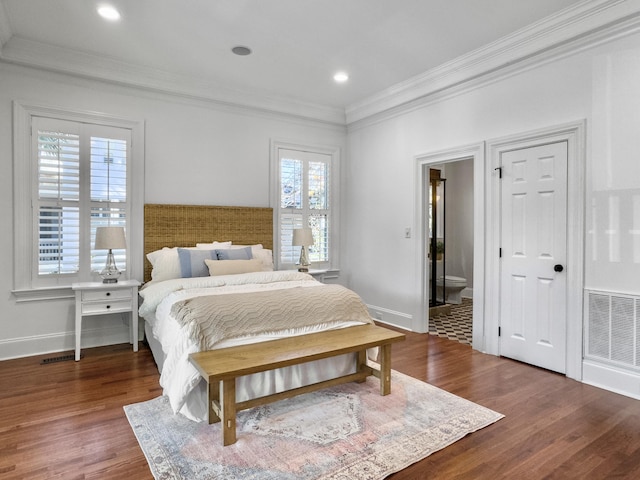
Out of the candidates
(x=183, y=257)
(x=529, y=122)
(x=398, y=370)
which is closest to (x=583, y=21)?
(x=529, y=122)

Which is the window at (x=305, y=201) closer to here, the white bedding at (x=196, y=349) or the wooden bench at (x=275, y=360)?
the white bedding at (x=196, y=349)

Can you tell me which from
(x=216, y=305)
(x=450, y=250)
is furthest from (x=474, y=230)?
(x=450, y=250)

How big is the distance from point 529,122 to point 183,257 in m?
3.53

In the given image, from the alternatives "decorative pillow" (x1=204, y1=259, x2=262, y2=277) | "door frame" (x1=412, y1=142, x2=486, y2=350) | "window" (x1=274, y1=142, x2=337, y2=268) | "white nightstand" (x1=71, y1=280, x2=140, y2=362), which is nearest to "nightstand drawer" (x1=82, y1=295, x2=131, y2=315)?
"white nightstand" (x1=71, y1=280, x2=140, y2=362)

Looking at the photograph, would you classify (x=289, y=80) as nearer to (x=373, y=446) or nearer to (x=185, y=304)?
(x=185, y=304)

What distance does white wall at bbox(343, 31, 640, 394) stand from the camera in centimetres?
291

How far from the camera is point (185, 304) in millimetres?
2723

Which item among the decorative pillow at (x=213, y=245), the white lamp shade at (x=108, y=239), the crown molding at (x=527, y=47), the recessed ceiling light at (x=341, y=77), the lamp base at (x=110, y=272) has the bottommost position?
the lamp base at (x=110, y=272)

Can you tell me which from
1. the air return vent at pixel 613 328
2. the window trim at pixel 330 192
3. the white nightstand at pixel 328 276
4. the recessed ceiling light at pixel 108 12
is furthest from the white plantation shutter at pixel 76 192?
the air return vent at pixel 613 328

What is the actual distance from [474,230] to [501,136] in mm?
940

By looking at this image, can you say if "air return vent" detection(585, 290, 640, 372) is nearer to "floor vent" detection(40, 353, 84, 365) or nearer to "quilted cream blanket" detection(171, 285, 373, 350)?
"quilted cream blanket" detection(171, 285, 373, 350)

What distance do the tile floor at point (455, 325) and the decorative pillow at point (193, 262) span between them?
279 centimetres

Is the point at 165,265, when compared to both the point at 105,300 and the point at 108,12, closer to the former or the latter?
the point at 105,300

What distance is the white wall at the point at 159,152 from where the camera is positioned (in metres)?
3.65
